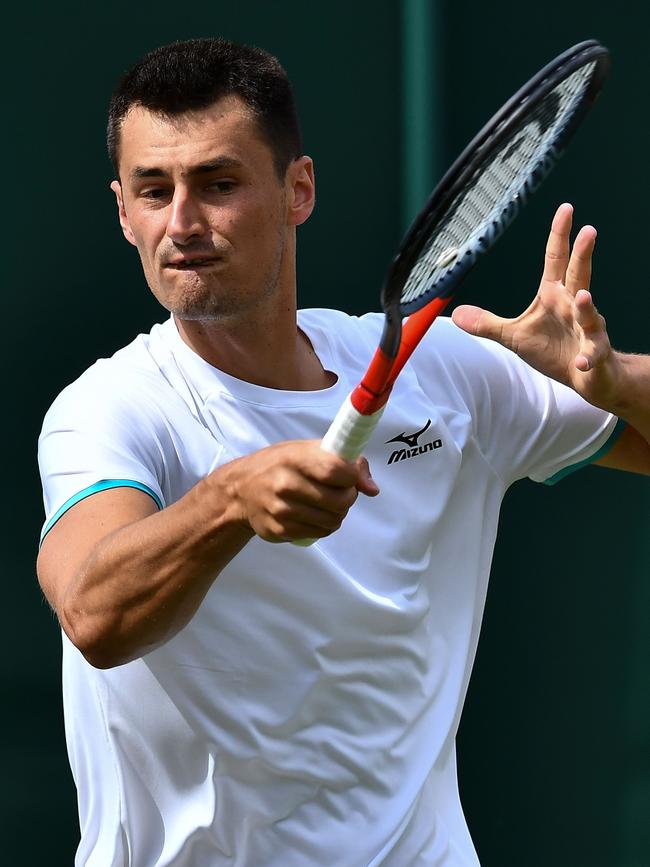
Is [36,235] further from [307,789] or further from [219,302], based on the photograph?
[307,789]

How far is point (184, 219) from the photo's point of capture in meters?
2.43

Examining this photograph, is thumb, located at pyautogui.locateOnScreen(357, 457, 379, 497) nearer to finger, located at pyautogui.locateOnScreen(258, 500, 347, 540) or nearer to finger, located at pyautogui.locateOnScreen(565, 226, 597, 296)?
finger, located at pyautogui.locateOnScreen(258, 500, 347, 540)

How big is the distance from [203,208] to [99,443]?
43 cm

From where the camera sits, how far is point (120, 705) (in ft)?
8.25

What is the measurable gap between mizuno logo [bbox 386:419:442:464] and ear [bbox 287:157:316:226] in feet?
1.31

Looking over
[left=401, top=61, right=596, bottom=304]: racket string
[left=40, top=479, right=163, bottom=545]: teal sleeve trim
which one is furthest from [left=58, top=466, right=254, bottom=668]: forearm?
[left=401, top=61, right=596, bottom=304]: racket string

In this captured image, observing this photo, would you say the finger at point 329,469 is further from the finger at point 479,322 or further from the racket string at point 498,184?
the finger at point 479,322

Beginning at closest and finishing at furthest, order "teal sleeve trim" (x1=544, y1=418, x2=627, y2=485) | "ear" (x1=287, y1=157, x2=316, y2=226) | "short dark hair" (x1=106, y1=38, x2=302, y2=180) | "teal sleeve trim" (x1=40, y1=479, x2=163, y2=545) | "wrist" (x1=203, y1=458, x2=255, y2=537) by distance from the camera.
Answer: "wrist" (x1=203, y1=458, x2=255, y2=537) → "teal sleeve trim" (x1=40, y1=479, x2=163, y2=545) → "short dark hair" (x1=106, y1=38, x2=302, y2=180) → "ear" (x1=287, y1=157, x2=316, y2=226) → "teal sleeve trim" (x1=544, y1=418, x2=627, y2=485)

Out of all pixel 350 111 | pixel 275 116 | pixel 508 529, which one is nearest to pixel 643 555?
pixel 508 529

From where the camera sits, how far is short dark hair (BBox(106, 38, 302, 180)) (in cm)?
254

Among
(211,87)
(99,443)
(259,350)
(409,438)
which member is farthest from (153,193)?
(409,438)

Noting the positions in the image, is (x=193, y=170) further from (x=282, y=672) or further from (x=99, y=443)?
(x=282, y=672)

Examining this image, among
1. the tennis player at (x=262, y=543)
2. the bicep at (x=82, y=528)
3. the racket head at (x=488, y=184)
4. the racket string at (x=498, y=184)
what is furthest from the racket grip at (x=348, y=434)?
the tennis player at (x=262, y=543)

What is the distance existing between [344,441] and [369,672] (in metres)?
0.83
